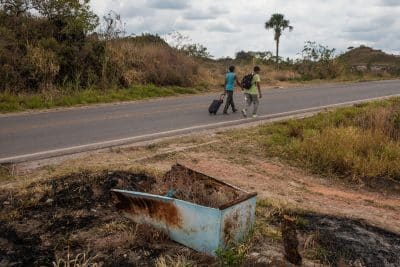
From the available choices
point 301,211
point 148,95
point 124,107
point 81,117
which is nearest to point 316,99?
point 148,95

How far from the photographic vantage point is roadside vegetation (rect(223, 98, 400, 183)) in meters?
8.93

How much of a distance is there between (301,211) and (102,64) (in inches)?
596

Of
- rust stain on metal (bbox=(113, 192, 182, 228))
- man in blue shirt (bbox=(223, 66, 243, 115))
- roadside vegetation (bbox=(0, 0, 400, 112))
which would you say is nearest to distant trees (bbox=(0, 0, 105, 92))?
roadside vegetation (bbox=(0, 0, 400, 112))

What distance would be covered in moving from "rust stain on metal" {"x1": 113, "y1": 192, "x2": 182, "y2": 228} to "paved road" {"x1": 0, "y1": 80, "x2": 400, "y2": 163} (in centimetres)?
382

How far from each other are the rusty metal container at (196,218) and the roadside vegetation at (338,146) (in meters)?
3.88

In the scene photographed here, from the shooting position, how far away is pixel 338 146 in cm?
955

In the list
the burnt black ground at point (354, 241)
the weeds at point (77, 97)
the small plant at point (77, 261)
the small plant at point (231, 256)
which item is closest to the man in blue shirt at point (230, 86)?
the weeds at point (77, 97)

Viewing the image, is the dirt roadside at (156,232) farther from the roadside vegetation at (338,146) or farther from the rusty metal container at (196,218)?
the roadside vegetation at (338,146)

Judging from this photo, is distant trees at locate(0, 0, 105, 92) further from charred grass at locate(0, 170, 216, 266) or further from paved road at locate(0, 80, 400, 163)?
charred grass at locate(0, 170, 216, 266)

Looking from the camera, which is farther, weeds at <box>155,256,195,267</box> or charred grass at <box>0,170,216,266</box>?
charred grass at <box>0,170,216,266</box>

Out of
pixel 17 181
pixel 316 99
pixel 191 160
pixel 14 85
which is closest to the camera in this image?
pixel 17 181

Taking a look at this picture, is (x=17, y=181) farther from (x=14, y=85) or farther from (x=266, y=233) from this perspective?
(x=14, y=85)

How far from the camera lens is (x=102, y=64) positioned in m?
20.4

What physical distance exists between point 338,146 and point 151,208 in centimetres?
509
